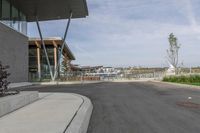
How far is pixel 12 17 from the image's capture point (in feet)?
135

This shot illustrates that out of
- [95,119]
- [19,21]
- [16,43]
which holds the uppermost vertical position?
[19,21]

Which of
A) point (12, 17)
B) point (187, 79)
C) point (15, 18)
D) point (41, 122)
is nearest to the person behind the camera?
point (41, 122)

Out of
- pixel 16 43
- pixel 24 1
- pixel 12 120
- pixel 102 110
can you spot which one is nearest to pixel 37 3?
pixel 24 1

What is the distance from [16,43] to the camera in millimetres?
41094

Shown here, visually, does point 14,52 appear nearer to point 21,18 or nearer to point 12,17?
point 12,17

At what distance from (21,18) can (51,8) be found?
399cm

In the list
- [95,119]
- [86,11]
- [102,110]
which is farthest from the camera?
[86,11]

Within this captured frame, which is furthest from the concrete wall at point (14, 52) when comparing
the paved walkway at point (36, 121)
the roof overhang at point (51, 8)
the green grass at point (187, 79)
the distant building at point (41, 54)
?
the paved walkway at point (36, 121)

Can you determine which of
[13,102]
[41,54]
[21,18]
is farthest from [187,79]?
[41,54]

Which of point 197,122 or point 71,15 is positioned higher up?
point 71,15

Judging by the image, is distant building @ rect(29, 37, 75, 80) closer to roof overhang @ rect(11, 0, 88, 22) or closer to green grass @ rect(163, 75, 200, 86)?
roof overhang @ rect(11, 0, 88, 22)

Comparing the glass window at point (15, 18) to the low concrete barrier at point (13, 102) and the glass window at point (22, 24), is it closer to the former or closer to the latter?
the glass window at point (22, 24)

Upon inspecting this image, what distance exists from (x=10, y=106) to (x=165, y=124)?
4.72 meters

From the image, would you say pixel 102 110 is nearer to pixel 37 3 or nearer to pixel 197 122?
pixel 197 122
